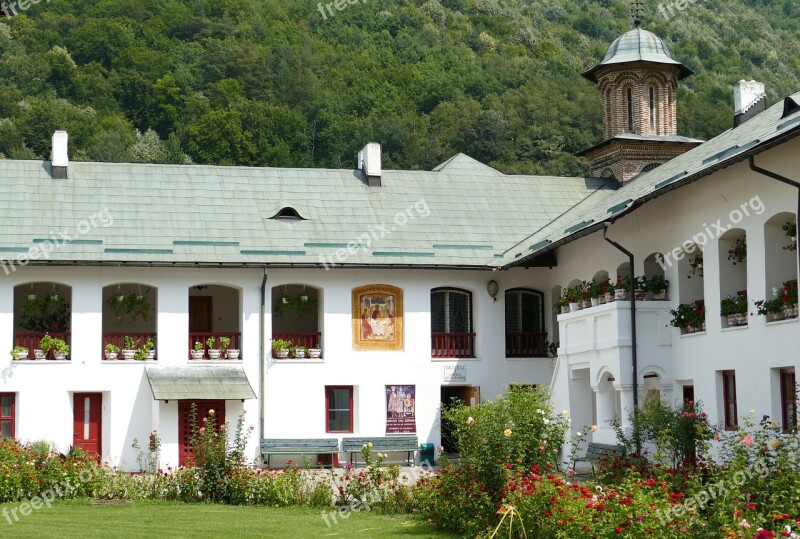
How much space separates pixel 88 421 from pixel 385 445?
666 centimetres

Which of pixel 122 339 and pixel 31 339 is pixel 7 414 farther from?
pixel 122 339

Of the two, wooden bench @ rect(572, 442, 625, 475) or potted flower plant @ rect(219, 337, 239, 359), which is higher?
potted flower plant @ rect(219, 337, 239, 359)

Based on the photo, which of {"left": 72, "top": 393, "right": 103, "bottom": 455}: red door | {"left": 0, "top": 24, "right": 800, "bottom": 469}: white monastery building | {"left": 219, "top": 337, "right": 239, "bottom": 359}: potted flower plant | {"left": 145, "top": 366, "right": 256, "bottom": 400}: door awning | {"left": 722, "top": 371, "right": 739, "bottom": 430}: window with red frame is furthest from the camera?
{"left": 219, "top": 337, "right": 239, "bottom": 359}: potted flower plant

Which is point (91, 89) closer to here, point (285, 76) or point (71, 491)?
point (285, 76)

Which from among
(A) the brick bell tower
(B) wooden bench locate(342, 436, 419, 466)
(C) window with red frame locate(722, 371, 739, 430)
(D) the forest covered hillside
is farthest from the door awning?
(D) the forest covered hillside

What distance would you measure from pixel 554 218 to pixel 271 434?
9168mm

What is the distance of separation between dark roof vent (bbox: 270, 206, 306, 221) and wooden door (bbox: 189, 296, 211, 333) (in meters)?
2.96

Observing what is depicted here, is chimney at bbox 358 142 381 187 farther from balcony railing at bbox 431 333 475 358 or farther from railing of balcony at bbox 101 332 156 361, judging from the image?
railing of balcony at bbox 101 332 156 361

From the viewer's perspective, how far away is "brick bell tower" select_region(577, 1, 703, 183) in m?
34.3

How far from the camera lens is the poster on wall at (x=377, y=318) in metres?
29.9

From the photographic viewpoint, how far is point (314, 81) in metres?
69.7

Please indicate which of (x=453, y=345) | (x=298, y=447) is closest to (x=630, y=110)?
(x=453, y=345)

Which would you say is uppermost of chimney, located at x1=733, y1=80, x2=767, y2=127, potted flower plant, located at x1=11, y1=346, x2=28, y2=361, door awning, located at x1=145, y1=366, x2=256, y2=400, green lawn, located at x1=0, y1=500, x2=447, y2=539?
chimney, located at x1=733, y1=80, x2=767, y2=127

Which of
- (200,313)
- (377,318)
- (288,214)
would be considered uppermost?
(288,214)
